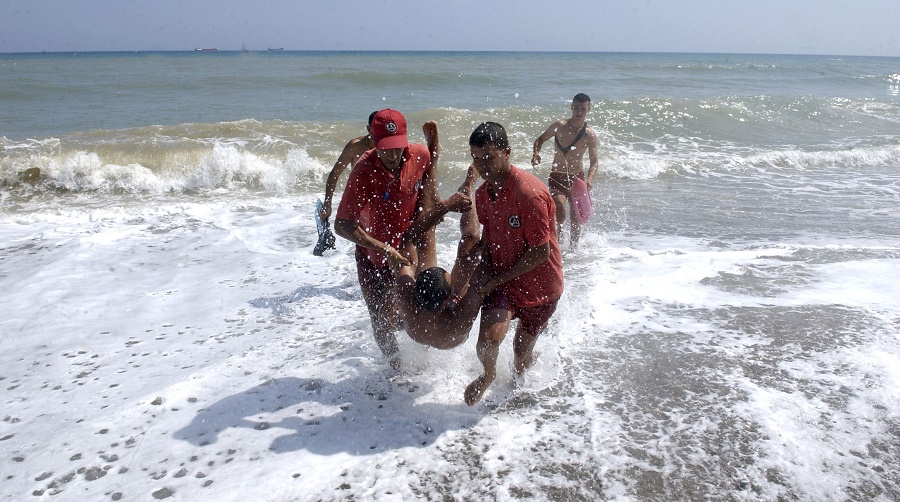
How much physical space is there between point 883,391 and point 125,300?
18.3 feet

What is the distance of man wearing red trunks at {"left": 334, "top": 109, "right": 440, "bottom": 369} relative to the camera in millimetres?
3471

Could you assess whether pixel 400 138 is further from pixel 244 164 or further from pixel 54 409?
pixel 244 164

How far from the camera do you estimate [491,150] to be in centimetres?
306

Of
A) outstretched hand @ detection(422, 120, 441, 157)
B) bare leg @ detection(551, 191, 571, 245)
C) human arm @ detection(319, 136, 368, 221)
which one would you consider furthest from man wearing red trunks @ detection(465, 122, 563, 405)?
Result: bare leg @ detection(551, 191, 571, 245)

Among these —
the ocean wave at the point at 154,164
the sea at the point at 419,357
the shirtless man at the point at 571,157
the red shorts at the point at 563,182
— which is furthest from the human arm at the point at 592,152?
the ocean wave at the point at 154,164

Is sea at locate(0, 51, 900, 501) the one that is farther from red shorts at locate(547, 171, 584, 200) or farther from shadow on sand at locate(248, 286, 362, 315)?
red shorts at locate(547, 171, 584, 200)

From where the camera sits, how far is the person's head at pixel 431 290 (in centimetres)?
333

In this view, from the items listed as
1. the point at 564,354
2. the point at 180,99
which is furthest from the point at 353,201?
the point at 180,99

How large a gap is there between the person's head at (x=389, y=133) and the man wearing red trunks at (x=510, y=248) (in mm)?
482

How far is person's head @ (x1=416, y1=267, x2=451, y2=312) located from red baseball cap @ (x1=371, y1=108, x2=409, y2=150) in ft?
2.35

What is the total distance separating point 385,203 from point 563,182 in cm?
389

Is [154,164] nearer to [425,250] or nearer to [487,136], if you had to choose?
[425,250]

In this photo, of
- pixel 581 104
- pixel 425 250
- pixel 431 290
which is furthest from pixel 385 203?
pixel 581 104

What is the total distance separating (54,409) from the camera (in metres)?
3.70
